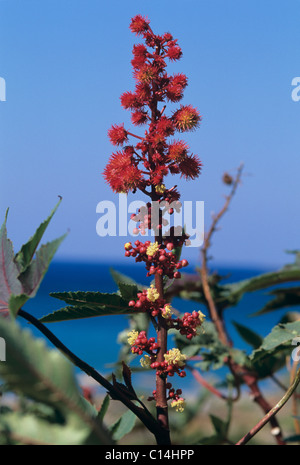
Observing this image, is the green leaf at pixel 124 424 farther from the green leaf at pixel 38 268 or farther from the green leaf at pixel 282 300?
the green leaf at pixel 282 300

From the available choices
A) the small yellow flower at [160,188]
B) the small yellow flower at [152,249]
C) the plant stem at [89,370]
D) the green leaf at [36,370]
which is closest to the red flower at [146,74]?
the small yellow flower at [160,188]

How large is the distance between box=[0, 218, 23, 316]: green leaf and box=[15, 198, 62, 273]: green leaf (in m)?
0.02

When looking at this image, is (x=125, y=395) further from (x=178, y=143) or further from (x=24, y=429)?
(x=178, y=143)

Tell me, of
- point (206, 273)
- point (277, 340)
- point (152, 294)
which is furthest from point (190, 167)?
point (206, 273)

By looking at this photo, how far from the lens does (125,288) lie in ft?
3.66

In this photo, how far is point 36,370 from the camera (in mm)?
602

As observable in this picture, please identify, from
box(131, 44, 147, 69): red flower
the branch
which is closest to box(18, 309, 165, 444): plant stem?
box(131, 44, 147, 69): red flower

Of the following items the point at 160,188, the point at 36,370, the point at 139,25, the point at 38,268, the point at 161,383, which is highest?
the point at 139,25

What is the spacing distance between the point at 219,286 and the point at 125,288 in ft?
5.40

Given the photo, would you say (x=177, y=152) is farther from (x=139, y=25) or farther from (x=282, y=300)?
(x=282, y=300)

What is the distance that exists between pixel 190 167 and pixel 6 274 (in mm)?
473

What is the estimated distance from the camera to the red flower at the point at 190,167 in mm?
1186
